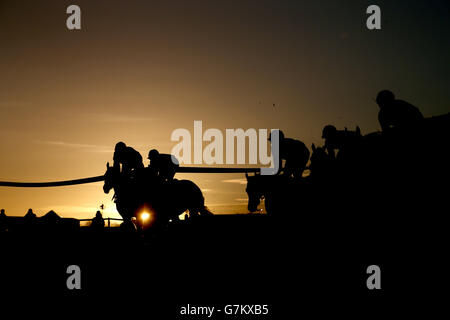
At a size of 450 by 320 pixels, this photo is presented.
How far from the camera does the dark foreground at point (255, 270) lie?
4.51 m

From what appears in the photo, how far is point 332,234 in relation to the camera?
6059mm

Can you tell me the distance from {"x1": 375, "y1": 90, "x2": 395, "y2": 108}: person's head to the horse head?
3.17 m

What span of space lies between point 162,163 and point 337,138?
139 inches

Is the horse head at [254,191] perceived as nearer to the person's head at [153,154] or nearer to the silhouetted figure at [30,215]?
the person's head at [153,154]

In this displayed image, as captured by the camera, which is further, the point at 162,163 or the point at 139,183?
the point at 162,163

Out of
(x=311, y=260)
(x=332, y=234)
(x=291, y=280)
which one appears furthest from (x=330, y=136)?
(x=291, y=280)

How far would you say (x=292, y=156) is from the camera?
27.8 ft

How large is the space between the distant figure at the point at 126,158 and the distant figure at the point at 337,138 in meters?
3.70

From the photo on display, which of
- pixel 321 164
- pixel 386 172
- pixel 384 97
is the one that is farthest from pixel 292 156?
pixel 386 172

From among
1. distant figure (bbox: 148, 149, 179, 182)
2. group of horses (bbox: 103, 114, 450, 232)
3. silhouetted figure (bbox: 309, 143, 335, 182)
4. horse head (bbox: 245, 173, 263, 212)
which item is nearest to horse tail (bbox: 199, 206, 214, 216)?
group of horses (bbox: 103, 114, 450, 232)

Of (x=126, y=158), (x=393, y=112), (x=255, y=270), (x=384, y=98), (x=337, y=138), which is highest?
(x=384, y=98)

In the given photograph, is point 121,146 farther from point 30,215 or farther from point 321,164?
point 30,215

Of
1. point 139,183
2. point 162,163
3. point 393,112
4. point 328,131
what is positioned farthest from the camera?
point 162,163
